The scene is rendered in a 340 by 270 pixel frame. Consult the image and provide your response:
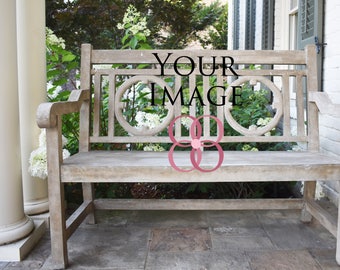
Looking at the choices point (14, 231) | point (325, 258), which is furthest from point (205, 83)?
Result: point (14, 231)

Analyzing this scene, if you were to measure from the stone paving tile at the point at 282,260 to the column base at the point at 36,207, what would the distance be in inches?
46.5

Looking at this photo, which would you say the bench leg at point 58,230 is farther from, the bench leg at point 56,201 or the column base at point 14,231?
the column base at point 14,231

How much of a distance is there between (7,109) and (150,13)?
6.47 meters

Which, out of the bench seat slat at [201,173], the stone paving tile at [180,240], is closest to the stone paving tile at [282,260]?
the stone paving tile at [180,240]

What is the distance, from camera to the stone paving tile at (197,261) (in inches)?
72.4

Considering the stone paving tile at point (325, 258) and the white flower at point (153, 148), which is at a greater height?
the white flower at point (153, 148)

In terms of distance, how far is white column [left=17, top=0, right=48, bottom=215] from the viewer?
227cm

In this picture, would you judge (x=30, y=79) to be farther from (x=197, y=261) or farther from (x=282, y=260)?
(x=282, y=260)

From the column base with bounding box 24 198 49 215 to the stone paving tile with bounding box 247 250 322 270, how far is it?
3.88ft

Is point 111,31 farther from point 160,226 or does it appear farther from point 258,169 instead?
point 258,169

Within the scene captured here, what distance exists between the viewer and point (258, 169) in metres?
1.80

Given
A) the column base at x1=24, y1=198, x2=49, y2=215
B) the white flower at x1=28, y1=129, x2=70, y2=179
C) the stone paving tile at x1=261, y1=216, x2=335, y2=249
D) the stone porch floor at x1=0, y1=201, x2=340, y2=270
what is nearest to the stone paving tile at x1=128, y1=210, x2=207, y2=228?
the stone porch floor at x1=0, y1=201, x2=340, y2=270

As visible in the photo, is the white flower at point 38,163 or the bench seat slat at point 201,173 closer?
the bench seat slat at point 201,173

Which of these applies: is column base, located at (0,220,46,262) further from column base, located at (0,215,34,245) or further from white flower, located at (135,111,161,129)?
white flower, located at (135,111,161,129)
